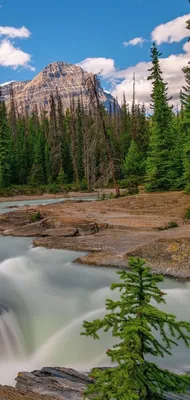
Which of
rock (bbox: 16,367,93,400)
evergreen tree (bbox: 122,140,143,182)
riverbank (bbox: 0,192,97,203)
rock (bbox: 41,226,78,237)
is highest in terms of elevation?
evergreen tree (bbox: 122,140,143,182)

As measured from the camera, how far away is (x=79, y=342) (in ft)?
25.5

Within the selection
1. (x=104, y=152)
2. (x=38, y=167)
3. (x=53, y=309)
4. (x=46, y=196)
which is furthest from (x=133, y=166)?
(x=53, y=309)

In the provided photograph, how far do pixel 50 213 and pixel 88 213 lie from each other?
2320 millimetres

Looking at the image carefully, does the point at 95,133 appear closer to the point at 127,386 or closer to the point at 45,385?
the point at 45,385

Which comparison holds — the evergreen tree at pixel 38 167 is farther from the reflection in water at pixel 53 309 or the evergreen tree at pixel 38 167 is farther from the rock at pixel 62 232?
the reflection in water at pixel 53 309

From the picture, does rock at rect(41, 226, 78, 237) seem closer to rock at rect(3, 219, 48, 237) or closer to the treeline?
rock at rect(3, 219, 48, 237)

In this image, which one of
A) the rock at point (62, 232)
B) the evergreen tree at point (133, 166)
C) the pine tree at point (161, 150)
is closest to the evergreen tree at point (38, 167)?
the evergreen tree at point (133, 166)

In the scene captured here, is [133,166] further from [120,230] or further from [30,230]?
[120,230]

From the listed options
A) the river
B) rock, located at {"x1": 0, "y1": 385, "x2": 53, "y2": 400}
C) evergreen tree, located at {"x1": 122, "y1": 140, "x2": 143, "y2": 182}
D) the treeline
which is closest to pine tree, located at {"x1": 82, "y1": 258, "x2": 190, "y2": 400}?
rock, located at {"x1": 0, "y1": 385, "x2": 53, "y2": 400}

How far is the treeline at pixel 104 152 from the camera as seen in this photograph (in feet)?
91.9

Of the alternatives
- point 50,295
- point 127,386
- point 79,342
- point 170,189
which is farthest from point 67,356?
point 170,189

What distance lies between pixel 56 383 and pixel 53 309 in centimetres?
414

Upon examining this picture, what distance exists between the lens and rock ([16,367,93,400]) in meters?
4.98

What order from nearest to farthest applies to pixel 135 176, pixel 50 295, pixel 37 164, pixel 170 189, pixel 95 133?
pixel 50 295 < pixel 95 133 < pixel 170 189 < pixel 135 176 < pixel 37 164
